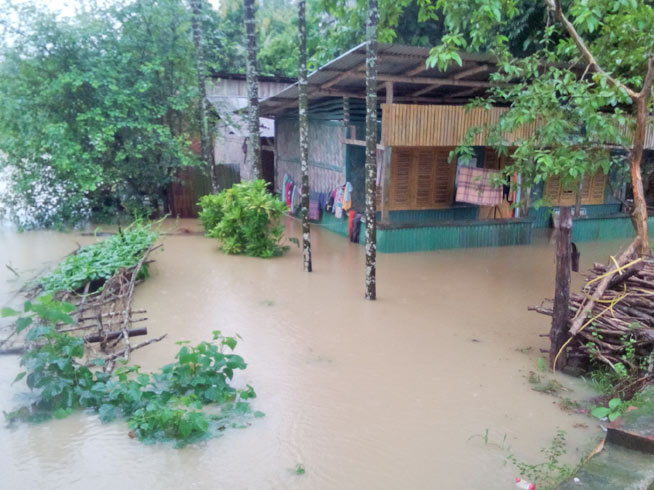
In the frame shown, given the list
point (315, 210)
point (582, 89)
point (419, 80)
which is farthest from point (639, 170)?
point (315, 210)

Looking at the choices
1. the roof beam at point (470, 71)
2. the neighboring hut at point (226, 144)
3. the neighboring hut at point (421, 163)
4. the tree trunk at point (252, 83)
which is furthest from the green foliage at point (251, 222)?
the roof beam at point (470, 71)

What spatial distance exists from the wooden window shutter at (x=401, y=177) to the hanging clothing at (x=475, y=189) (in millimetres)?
1166

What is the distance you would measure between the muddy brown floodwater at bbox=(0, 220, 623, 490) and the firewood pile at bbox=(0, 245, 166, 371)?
34cm

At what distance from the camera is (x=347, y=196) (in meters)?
12.7

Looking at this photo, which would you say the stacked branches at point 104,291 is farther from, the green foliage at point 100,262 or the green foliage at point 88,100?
the green foliage at point 88,100

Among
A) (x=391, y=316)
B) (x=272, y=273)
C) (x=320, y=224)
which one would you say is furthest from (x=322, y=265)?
(x=320, y=224)

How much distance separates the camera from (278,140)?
1770 centimetres

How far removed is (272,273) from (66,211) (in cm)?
718

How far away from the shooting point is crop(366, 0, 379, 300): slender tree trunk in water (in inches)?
298

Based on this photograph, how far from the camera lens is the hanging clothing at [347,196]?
12688 millimetres

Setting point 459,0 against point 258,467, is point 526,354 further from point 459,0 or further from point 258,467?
point 459,0

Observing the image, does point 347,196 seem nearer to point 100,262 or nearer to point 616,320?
point 100,262

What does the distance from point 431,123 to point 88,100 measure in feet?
27.0

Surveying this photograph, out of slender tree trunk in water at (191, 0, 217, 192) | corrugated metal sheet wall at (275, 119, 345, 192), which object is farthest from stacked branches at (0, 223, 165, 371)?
corrugated metal sheet wall at (275, 119, 345, 192)
